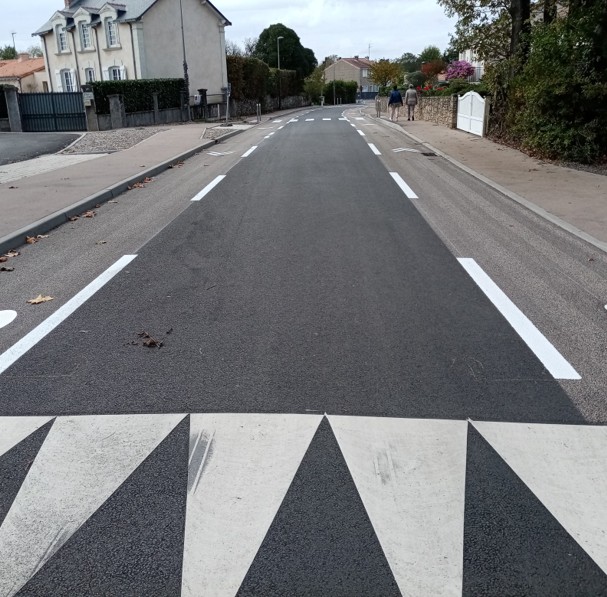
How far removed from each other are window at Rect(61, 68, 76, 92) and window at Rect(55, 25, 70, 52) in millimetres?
1579

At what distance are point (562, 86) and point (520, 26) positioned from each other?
6.62 metres

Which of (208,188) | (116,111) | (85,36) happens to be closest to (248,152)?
(208,188)

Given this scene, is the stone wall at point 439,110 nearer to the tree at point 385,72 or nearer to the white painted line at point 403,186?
the white painted line at point 403,186

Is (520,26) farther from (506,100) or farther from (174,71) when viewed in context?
(174,71)

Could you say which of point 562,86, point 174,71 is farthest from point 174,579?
point 174,71

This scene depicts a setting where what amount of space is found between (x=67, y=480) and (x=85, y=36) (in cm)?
4925

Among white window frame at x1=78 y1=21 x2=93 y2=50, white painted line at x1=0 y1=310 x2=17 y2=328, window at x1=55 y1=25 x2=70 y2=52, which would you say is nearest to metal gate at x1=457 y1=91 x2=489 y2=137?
white painted line at x1=0 y1=310 x2=17 y2=328

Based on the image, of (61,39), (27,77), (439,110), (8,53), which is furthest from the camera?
(8,53)

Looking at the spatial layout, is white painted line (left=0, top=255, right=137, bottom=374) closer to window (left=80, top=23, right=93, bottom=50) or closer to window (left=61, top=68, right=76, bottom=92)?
window (left=80, top=23, right=93, bottom=50)

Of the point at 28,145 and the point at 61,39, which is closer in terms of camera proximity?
the point at 28,145

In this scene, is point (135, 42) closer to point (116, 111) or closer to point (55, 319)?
point (116, 111)

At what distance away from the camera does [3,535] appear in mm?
2742

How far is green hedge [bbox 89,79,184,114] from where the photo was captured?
104ft

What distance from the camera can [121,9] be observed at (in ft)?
135
